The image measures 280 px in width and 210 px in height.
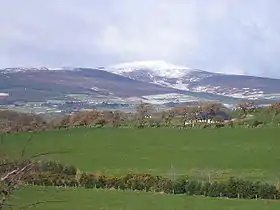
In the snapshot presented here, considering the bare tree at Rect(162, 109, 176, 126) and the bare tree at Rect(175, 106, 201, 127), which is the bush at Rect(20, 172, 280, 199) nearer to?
the bare tree at Rect(162, 109, 176, 126)

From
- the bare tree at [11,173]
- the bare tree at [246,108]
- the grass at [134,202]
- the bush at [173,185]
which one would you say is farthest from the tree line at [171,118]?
the bare tree at [11,173]

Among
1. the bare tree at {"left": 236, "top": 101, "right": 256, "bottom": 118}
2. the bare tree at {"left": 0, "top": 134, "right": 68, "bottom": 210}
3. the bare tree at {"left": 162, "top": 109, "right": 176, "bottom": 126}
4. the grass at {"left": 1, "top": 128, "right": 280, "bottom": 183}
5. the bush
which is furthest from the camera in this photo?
the bare tree at {"left": 236, "top": 101, "right": 256, "bottom": 118}

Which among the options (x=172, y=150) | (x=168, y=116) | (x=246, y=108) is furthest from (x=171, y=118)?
(x=172, y=150)

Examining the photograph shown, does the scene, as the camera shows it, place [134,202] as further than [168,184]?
No

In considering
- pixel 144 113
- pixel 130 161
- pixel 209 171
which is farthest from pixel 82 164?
pixel 144 113

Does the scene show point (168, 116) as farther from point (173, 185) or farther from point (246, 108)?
point (173, 185)

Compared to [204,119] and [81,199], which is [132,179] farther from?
[204,119]

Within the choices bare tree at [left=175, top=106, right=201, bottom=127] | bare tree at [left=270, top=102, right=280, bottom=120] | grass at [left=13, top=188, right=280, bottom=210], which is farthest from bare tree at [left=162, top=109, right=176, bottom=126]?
grass at [left=13, top=188, right=280, bottom=210]
